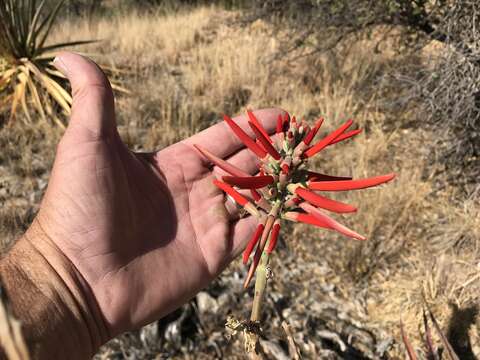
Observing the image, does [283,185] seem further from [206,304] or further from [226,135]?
[206,304]

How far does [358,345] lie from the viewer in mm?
1966

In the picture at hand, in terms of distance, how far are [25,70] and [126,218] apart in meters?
3.43

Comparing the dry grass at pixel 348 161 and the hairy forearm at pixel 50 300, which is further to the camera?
the dry grass at pixel 348 161

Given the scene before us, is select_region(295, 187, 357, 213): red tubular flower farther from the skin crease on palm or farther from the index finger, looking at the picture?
the index finger

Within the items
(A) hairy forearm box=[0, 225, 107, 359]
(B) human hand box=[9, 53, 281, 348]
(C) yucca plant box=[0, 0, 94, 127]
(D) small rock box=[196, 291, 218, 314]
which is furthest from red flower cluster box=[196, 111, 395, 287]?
(C) yucca plant box=[0, 0, 94, 127]

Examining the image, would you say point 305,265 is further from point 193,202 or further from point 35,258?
point 35,258

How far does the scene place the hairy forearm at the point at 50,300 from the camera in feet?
3.35

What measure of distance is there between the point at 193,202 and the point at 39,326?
733 millimetres

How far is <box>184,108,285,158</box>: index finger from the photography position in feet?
5.48

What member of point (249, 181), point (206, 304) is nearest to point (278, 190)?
point (249, 181)

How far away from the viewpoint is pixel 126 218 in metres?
1.33

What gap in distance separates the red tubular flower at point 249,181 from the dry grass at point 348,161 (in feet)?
4.66

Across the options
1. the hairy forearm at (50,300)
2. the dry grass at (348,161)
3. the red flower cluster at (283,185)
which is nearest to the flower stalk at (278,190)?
the red flower cluster at (283,185)

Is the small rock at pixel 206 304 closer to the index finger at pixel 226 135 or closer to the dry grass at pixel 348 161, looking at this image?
the dry grass at pixel 348 161
